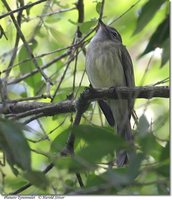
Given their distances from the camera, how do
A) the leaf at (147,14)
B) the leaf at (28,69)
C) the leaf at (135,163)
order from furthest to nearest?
the leaf at (28,69)
the leaf at (147,14)
the leaf at (135,163)

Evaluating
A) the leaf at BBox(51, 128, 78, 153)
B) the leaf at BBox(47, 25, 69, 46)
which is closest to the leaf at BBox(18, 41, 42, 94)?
the leaf at BBox(47, 25, 69, 46)

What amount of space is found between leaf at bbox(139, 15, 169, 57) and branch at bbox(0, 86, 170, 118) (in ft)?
2.66

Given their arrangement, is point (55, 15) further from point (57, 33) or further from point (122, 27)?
point (122, 27)

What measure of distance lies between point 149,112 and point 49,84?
1290mm

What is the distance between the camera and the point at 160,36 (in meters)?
2.01

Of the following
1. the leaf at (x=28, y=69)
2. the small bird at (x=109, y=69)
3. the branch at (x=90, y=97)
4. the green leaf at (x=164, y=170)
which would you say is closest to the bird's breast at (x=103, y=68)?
the small bird at (x=109, y=69)

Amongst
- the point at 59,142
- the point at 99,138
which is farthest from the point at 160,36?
the point at 59,142

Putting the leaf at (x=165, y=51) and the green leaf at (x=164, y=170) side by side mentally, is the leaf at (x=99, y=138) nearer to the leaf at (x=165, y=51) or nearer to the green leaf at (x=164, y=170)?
the green leaf at (x=164, y=170)

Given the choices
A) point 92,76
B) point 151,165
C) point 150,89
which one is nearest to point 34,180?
point 151,165

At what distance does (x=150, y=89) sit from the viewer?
3076mm

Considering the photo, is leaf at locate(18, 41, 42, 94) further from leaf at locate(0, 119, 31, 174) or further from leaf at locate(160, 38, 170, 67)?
leaf at locate(160, 38, 170, 67)

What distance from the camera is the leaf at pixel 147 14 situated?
6.32ft

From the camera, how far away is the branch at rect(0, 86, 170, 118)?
3092 millimetres

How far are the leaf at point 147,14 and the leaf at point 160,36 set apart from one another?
0.06 metres
